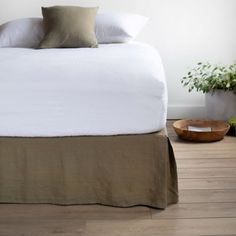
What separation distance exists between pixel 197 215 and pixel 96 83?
0.77 m

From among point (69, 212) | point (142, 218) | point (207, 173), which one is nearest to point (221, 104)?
point (207, 173)

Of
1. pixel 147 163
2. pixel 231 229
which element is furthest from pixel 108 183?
pixel 231 229

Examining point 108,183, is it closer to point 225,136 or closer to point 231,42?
point 225,136

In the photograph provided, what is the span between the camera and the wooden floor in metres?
1.76

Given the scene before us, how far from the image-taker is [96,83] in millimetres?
1835

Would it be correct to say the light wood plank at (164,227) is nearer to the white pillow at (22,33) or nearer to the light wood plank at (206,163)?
the light wood plank at (206,163)

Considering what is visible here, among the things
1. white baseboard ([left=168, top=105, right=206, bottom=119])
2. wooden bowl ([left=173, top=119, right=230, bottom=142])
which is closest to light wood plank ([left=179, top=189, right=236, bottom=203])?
wooden bowl ([left=173, top=119, right=230, bottom=142])

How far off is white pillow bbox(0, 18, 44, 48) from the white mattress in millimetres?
1165

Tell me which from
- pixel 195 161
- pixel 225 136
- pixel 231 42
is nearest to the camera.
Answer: pixel 195 161

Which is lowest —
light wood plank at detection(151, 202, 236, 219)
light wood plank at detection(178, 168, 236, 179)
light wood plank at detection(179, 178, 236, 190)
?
light wood plank at detection(178, 168, 236, 179)

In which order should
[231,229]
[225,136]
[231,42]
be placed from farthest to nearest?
[231,42], [225,136], [231,229]

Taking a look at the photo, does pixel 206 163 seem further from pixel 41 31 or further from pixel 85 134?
pixel 41 31

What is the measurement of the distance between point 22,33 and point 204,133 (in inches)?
60.5

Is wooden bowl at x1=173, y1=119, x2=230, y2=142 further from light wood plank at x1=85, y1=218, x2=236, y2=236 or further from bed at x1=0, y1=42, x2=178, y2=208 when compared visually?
light wood plank at x1=85, y1=218, x2=236, y2=236
